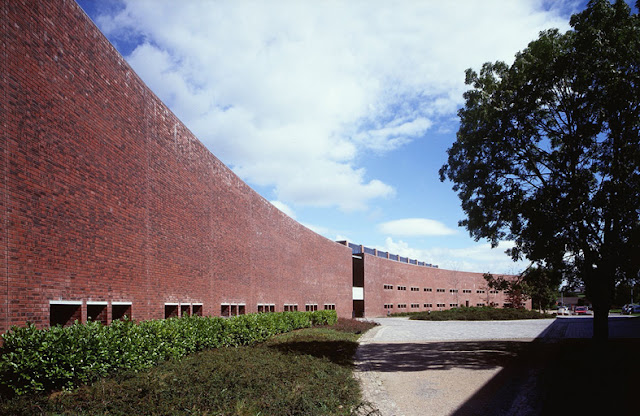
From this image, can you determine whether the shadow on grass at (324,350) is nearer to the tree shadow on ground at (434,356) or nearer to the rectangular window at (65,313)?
the tree shadow on ground at (434,356)

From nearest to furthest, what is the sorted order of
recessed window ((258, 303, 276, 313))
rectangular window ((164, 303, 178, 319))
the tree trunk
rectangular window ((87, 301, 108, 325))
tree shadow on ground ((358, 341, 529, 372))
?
rectangular window ((87, 301, 108, 325)) → tree shadow on ground ((358, 341, 529, 372)) → rectangular window ((164, 303, 178, 319)) → the tree trunk → recessed window ((258, 303, 276, 313))

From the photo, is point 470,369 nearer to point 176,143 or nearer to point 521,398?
point 521,398

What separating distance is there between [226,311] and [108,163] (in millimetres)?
9877

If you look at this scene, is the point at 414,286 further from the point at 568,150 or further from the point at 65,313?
the point at 65,313

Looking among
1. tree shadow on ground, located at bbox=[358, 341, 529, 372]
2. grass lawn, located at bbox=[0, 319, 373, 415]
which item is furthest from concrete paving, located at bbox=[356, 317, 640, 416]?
grass lawn, located at bbox=[0, 319, 373, 415]

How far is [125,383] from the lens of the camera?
7668mm

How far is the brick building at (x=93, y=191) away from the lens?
781 cm

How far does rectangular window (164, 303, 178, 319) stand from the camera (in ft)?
45.2

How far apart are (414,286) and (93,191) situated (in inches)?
2023

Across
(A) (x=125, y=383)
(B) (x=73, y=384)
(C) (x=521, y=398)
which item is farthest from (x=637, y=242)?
(B) (x=73, y=384)

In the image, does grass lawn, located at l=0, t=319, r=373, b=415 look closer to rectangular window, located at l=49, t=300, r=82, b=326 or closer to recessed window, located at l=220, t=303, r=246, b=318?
rectangular window, located at l=49, t=300, r=82, b=326

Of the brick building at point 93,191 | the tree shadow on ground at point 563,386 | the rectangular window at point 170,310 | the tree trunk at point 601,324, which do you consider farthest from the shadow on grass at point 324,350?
the tree trunk at point 601,324

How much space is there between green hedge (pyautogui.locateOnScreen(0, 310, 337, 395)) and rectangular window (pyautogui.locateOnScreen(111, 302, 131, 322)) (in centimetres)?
93

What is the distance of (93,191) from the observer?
9914mm
